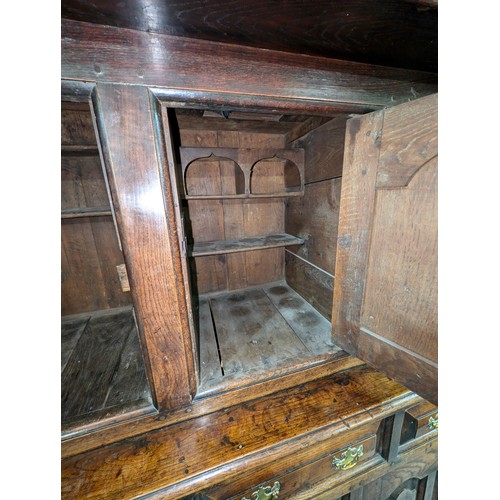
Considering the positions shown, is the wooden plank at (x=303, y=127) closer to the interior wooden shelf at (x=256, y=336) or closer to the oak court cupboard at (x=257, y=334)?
the oak court cupboard at (x=257, y=334)

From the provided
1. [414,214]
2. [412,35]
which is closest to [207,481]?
[414,214]

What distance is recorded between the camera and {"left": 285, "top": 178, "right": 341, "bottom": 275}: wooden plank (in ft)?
3.18

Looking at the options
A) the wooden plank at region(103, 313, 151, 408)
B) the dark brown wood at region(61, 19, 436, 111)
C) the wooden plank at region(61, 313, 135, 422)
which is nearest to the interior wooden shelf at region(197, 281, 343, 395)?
the wooden plank at region(103, 313, 151, 408)

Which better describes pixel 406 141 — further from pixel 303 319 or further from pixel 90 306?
pixel 90 306

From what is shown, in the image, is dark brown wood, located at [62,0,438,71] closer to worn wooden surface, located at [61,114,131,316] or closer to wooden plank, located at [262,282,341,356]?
worn wooden surface, located at [61,114,131,316]

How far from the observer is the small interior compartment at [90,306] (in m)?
0.66

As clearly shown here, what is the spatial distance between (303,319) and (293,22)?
1.12 metres

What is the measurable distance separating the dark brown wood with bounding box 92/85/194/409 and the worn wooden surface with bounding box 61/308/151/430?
0.59 feet

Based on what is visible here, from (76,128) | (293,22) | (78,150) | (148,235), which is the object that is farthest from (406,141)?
(76,128)

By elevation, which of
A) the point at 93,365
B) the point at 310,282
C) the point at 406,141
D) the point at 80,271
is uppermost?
the point at 406,141

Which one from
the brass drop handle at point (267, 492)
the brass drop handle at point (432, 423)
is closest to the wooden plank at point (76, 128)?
the brass drop handle at point (267, 492)

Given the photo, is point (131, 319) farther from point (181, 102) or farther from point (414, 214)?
point (414, 214)

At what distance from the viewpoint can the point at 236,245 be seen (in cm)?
123
